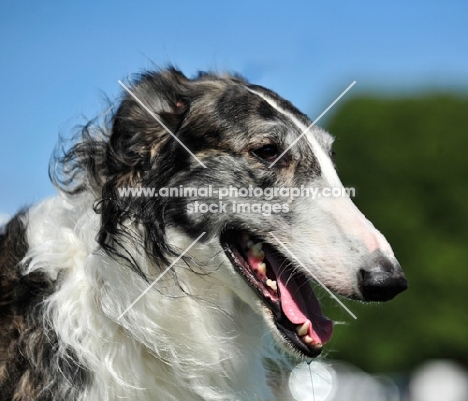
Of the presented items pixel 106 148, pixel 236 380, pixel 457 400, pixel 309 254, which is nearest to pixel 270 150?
pixel 309 254

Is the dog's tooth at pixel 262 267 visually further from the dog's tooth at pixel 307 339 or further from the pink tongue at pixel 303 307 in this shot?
the dog's tooth at pixel 307 339

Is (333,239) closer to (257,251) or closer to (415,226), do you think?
(257,251)

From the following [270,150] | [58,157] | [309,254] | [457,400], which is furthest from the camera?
[457,400]

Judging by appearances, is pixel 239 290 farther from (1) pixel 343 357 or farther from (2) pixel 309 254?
(1) pixel 343 357

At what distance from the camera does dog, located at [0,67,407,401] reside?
3.89 m

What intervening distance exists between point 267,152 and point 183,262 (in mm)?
789

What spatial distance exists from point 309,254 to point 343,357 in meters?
17.8

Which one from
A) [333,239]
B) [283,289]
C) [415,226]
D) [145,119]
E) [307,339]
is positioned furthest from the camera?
[415,226]

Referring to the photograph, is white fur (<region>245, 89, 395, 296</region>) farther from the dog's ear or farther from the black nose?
the dog's ear

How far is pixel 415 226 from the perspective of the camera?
2041 cm

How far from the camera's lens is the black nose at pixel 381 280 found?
144 inches

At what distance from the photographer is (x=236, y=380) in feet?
13.8

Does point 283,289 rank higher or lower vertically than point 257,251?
lower

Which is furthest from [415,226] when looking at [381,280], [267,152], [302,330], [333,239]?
[381,280]
